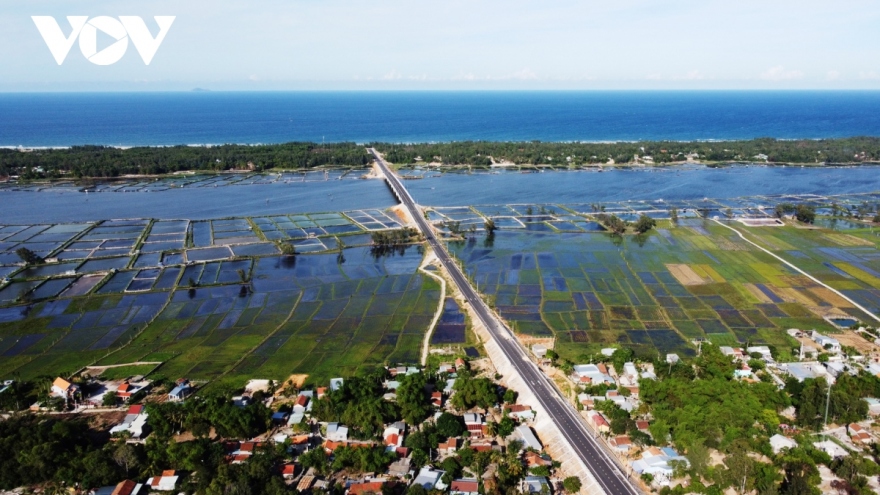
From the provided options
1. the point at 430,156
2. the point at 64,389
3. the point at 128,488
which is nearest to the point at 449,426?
the point at 128,488

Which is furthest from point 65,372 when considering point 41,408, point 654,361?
point 654,361

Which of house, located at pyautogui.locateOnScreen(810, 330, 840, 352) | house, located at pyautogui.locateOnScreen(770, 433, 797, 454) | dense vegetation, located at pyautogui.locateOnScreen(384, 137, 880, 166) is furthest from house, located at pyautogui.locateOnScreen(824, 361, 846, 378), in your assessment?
dense vegetation, located at pyautogui.locateOnScreen(384, 137, 880, 166)

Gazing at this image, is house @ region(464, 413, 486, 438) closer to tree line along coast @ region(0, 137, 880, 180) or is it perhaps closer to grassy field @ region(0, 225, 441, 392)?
grassy field @ region(0, 225, 441, 392)

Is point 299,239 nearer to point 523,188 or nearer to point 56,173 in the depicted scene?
point 523,188

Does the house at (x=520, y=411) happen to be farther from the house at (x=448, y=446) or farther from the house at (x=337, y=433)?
the house at (x=337, y=433)

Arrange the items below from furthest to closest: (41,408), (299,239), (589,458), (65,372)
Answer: (299,239) → (65,372) → (41,408) → (589,458)
